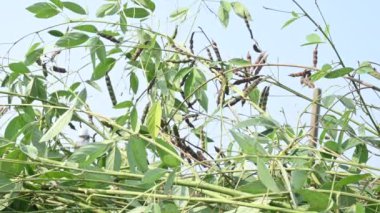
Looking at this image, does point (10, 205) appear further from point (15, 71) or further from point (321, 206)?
point (321, 206)

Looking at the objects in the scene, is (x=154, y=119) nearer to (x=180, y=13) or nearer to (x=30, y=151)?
(x=30, y=151)

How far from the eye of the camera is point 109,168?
128 cm

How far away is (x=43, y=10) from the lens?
1.48m

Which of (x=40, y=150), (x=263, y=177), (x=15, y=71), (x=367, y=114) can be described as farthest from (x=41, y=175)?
(x=367, y=114)

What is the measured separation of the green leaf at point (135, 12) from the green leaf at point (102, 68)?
0.44ft

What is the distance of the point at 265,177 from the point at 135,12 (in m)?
0.72

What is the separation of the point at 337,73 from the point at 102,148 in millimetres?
430

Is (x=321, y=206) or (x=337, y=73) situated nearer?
(x=321, y=206)

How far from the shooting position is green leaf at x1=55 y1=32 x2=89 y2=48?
145 centimetres

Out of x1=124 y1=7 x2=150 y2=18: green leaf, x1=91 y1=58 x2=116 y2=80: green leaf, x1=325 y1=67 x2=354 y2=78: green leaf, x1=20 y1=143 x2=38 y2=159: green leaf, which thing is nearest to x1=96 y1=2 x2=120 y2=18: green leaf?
x1=124 y1=7 x2=150 y2=18: green leaf

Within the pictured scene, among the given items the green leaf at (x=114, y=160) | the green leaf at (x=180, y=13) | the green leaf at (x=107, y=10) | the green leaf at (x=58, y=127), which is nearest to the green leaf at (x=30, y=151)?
the green leaf at (x=58, y=127)

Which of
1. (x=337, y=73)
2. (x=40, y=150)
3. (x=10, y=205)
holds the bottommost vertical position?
(x=10, y=205)

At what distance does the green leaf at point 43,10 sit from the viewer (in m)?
1.47

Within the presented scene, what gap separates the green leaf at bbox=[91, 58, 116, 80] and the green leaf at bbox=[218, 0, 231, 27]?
254mm
